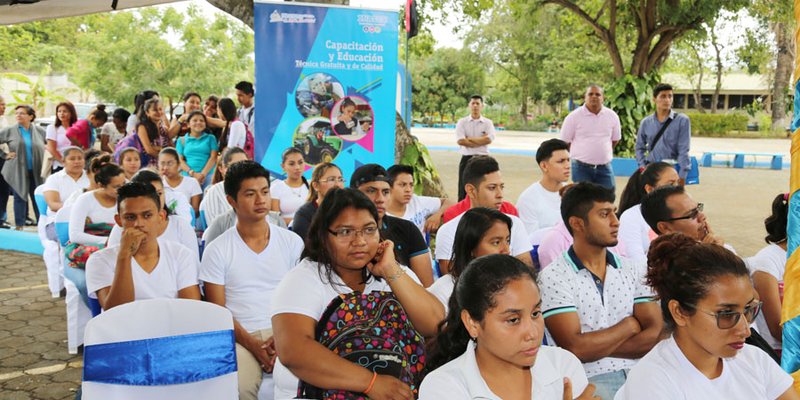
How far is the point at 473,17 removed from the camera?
40.6ft

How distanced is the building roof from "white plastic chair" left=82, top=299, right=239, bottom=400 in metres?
40.8

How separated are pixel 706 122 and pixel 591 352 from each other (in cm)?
3284

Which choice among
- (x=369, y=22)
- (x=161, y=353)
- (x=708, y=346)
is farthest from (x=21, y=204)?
(x=708, y=346)

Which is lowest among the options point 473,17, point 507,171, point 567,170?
point 507,171

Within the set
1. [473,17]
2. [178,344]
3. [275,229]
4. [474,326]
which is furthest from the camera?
[473,17]

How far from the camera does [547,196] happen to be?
4699 millimetres

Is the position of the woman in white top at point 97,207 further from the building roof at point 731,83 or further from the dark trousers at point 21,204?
the building roof at point 731,83

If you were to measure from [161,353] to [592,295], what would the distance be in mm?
1639

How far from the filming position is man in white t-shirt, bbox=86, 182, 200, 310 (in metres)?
3.29

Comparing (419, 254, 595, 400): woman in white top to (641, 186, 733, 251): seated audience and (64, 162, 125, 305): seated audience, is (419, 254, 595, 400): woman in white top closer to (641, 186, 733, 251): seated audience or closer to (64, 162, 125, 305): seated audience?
(641, 186, 733, 251): seated audience

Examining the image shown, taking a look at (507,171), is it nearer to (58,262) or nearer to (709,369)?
(58,262)

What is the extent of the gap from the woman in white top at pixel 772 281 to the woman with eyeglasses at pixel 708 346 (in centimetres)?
100

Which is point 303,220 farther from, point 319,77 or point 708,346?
point 708,346

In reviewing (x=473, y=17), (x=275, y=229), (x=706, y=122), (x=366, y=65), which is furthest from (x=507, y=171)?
(x=706, y=122)
